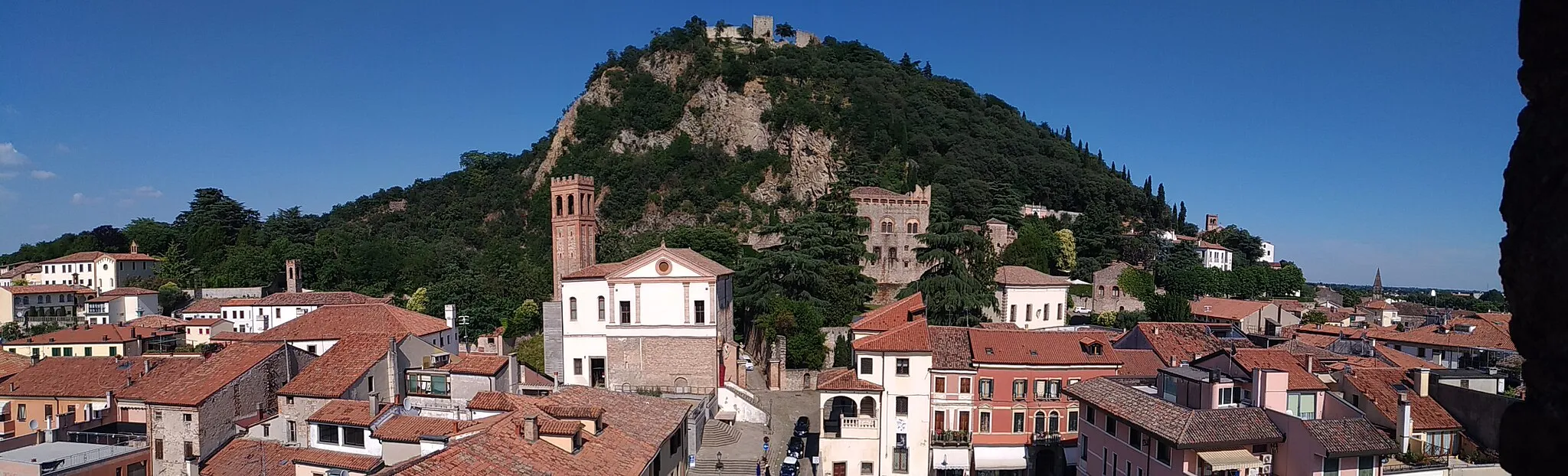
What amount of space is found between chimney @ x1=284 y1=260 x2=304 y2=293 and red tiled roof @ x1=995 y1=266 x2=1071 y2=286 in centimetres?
6225

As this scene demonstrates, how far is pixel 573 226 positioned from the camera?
5016 centimetres

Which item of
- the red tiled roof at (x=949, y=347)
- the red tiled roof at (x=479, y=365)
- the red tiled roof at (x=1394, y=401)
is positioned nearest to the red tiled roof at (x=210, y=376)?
the red tiled roof at (x=479, y=365)

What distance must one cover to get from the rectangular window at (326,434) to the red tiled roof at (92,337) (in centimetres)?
3634

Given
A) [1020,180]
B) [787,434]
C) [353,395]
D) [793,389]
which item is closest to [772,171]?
[1020,180]

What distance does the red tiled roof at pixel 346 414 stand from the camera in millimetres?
25719

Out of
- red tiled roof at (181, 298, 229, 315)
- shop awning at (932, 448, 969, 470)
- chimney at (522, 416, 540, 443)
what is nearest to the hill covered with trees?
red tiled roof at (181, 298, 229, 315)

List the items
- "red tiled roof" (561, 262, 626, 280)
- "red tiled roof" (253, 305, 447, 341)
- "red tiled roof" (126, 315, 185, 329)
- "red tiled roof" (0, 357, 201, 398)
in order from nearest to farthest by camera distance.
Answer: "red tiled roof" (0, 357, 201, 398) → "red tiled roof" (253, 305, 447, 341) → "red tiled roof" (561, 262, 626, 280) → "red tiled roof" (126, 315, 185, 329)

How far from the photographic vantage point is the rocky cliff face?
80875mm

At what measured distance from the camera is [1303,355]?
2936 centimetres

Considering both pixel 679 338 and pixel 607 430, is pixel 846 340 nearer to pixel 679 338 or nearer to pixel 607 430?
pixel 679 338

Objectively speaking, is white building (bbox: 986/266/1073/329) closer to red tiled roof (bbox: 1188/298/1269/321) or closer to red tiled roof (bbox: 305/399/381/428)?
red tiled roof (bbox: 1188/298/1269/321)

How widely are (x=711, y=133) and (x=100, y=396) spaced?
199 feet

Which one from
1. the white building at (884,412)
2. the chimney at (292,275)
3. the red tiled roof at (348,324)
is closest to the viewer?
the white building at (884,412)

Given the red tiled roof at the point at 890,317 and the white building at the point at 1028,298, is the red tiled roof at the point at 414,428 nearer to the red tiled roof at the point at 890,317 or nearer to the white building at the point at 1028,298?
the red tiled roof at the point at 890,317
